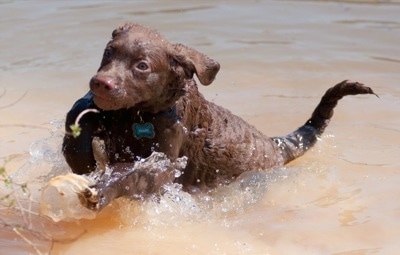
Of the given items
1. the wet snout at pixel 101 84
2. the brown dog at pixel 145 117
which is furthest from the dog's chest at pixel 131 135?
the wet snout at pixel 101 84

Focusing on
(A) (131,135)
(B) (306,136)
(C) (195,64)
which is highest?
(C) (195,64)

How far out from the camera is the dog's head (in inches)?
187

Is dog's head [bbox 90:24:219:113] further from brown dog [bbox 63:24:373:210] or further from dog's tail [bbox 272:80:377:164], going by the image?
dog's tail [bbox 272:80:377:164]

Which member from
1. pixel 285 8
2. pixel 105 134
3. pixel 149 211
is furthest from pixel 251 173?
pixel 285 8

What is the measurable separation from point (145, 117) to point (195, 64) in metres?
0.44

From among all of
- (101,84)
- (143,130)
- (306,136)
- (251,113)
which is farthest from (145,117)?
(251,113)

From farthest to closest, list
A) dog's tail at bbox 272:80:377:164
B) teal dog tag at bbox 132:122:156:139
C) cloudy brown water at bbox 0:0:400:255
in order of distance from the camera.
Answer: dog's tail at bbox 272:80:377:164 → cloudy brown water at bbox 0:0:400:255 → teal dog tag at bbox 132:122:156:139

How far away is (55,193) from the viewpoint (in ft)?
15.5

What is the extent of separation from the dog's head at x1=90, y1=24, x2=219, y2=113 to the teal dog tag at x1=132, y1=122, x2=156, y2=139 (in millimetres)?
96

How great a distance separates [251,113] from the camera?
787 cm

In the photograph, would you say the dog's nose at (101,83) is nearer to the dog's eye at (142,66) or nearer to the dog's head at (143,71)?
the dog's head at (143,71)

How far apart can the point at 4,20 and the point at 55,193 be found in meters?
6.81

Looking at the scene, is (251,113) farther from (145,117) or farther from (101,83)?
(101,83)

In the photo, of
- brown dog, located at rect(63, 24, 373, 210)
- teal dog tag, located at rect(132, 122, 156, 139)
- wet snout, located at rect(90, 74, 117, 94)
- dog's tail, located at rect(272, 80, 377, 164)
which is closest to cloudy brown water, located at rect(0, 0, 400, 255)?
dog's tail, located at rect(272, 80, 377, 164)
